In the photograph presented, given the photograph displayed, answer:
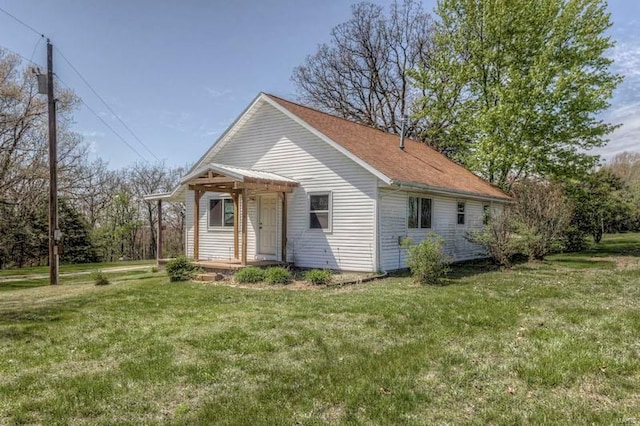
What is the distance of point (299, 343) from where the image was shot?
18.7 feet

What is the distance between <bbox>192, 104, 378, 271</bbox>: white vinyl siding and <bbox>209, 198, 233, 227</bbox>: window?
53cm

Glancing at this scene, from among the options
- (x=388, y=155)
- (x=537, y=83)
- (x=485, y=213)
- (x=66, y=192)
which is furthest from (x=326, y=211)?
(x=66, y=192)

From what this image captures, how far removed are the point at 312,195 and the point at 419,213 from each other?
147 inches

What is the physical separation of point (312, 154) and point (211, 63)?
7.89m

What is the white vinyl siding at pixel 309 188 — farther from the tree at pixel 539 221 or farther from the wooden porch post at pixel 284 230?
the tree at pixel 539 221

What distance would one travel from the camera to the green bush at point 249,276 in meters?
11.2

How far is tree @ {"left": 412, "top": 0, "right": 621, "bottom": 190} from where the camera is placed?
791 inches

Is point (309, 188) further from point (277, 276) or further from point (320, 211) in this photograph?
point (277, 276)

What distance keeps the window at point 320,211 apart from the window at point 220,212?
336cm

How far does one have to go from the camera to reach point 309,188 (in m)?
13.5

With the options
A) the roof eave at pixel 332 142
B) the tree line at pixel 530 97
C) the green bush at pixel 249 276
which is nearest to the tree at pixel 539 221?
the tree line at pixel 530 97

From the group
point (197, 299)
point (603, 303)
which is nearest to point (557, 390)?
point (603, 303)

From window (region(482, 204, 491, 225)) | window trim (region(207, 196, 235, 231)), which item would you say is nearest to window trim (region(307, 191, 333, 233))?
window trim (region(207, 196, 235, 231))

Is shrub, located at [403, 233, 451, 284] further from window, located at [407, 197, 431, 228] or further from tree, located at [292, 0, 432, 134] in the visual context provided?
tree, located at [292, 0, 432, 134]
